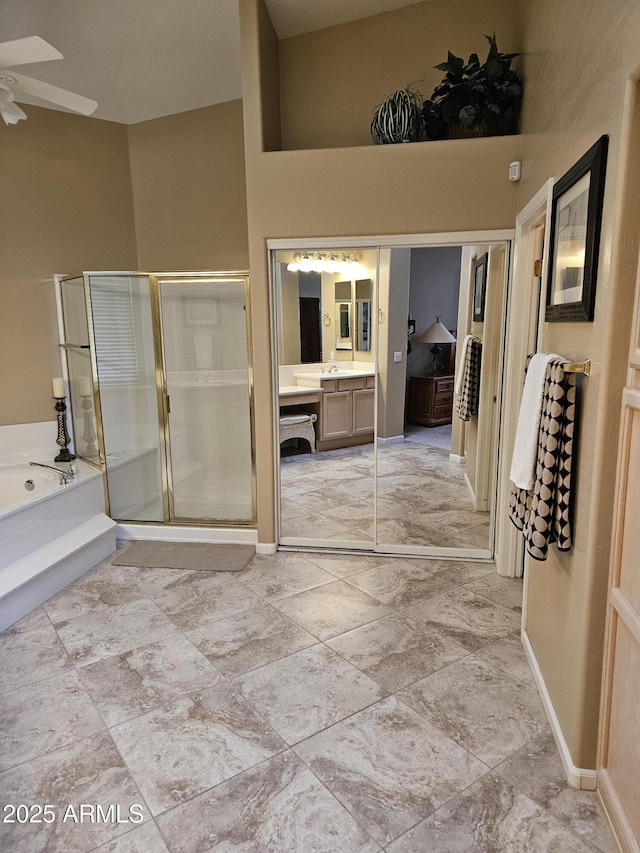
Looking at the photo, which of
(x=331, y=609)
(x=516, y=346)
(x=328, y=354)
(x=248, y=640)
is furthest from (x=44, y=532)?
(x=516, y=346)

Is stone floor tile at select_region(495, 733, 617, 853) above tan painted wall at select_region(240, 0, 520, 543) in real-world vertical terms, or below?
below

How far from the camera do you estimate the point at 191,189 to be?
169 inches

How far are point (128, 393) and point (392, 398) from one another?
1.99 m

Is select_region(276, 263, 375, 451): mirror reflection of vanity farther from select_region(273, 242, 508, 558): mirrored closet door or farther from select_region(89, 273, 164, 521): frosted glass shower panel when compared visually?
select_region(89, 273, 164, 521): frosted glass shower panel

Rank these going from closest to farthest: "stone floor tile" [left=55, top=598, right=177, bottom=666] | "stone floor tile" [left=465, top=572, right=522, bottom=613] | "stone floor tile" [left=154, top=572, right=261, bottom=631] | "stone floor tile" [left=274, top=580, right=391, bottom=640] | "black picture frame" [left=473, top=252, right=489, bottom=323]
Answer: "stone floor tile" [left=55, top=598, right=177, bottom=666] < "stone floor tile" [left=274, top=580, right=391, bottom=640] < "stone floor tile" [left=154, top=572, right=261, bottom=631] < "stone floor tile" [left=465, top=572, right=522, bottom=613] < "black picture frame" [left=473, top=252, right=489, bottom=323]

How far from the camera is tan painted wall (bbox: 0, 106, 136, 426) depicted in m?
3.92

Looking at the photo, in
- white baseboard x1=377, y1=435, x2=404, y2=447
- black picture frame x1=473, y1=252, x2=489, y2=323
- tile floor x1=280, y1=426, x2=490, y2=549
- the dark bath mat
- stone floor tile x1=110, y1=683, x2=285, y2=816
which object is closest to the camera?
stone floor tile x1=110, y1=683, x2=285, y2=816

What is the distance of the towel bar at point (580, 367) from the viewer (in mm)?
1732

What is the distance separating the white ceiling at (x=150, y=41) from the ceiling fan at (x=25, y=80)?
80 cm

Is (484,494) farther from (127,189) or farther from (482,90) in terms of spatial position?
(127,189)

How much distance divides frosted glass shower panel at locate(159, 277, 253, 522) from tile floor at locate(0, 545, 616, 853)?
0.97m

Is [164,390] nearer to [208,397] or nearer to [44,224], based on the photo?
[208,397]

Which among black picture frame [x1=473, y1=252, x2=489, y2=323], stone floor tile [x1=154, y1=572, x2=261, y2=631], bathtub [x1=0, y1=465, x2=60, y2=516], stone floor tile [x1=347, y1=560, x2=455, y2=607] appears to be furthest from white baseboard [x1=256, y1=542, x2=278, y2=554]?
black picture frame [x1=473, y1=252, x2=489, y2=323]

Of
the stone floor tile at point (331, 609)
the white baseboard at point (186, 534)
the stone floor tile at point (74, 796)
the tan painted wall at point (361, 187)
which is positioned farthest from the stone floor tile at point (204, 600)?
the tan painted wall at point (361, 187)
